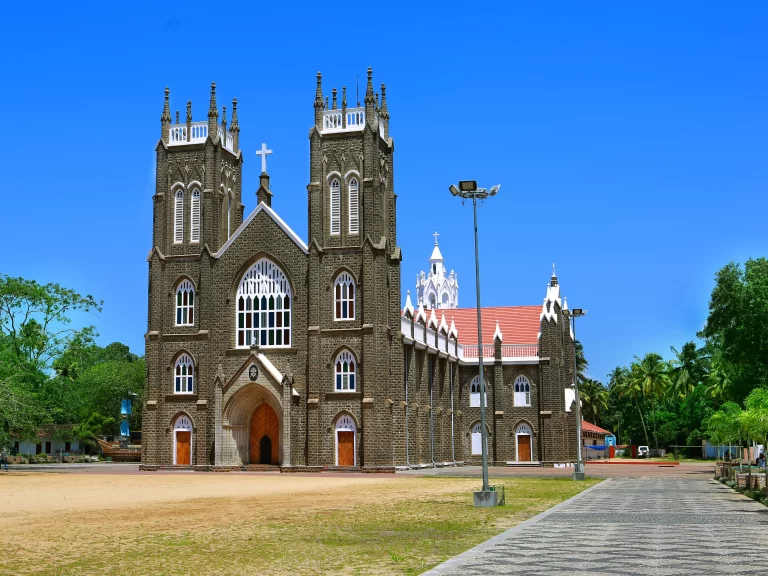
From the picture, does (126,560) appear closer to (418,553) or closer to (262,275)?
(418,553)

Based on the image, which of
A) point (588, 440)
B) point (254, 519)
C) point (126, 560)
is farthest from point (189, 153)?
point (588, 440)

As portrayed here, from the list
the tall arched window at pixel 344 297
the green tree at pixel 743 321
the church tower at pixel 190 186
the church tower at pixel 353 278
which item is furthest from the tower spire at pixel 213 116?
the green tree at pixel 743 321

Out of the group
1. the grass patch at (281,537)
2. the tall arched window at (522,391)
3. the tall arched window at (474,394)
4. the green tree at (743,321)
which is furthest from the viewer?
the tall arched window at (474,394)

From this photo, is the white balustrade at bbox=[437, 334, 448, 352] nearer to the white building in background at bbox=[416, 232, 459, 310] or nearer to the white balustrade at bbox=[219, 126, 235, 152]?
the white balustrade at bbox=[219, 126, 235, 152]

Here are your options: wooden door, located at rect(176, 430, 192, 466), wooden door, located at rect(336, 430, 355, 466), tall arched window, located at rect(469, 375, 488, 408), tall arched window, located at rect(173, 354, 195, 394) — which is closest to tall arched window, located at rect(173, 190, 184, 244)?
tall arched window, located at rect(173, 354, 195, 394)

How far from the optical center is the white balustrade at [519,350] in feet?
214

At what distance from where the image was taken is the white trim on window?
52.6 m

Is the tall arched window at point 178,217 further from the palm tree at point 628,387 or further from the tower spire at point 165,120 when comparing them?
the palm tree at point 628,387

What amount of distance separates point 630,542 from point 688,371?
277 feet

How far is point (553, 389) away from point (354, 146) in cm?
2191

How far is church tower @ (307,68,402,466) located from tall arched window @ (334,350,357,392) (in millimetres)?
53

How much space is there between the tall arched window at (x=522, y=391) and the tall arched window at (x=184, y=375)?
22355 mm

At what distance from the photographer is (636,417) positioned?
10338cm

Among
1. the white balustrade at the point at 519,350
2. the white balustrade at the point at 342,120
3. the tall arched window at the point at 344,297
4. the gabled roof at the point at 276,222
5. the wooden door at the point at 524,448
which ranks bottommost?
the wooden door at the point at 524,448
